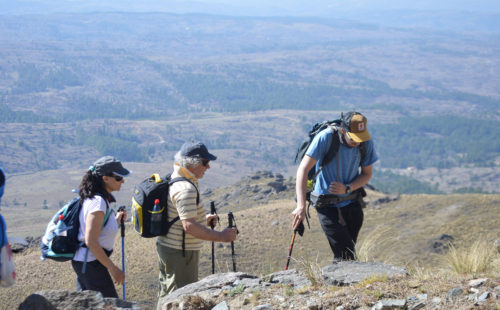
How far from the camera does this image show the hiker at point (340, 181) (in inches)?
202

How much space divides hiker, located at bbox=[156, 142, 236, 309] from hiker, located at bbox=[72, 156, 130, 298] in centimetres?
42

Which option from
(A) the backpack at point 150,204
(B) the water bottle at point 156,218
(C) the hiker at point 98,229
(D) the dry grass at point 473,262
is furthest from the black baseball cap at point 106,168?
(D) the dry grass at point 473,262

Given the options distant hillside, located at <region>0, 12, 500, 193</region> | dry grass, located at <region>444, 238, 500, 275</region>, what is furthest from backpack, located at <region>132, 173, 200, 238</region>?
distant hillside, located at <region>0, 12, 500, 193</region>

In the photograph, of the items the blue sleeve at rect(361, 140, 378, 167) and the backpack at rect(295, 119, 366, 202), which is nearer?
the backpack at rect(295, 119, 366, 202)

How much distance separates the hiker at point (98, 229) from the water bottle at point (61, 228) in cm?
11

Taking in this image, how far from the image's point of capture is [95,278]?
4652 millimetres

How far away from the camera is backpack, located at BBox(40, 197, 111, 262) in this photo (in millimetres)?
4531

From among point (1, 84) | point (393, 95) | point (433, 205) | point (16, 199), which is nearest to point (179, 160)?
point (433, 205)

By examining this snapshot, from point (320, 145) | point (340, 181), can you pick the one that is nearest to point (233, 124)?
point (340, 181)

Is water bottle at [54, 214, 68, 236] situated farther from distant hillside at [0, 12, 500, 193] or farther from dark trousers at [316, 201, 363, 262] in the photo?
distant hillside at [0, 12, 500, 193]

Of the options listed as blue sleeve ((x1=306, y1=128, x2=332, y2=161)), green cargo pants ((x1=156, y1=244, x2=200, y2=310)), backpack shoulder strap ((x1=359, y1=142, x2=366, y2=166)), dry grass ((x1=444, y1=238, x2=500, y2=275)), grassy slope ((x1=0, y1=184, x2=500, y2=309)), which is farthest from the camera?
grassy slope ((x1=0, y1=184, x2=500, y2=309))

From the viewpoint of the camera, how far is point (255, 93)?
197250 mm

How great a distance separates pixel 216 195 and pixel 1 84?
545 feet

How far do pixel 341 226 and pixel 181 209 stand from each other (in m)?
1.57
